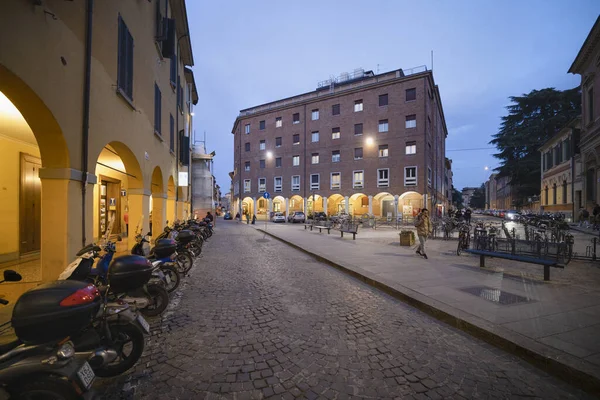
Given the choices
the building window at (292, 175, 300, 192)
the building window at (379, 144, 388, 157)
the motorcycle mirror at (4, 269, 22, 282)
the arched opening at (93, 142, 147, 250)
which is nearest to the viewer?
the motorcycle mirror at (4, 269, 22, 282)

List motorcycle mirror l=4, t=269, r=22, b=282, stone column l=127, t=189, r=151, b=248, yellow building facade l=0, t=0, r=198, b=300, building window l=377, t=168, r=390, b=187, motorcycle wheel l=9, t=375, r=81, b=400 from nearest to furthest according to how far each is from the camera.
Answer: motorcycle wheel l=9, t=375, r=81, b=400 < motorcycle mirror l=4, t=269, r=22, b=282 < yellow building facade l=0, t=0, r=198, b=300 < stone column l=127, t=189, r=151, b=248 < building window l=377, t=168, r=390, b=187

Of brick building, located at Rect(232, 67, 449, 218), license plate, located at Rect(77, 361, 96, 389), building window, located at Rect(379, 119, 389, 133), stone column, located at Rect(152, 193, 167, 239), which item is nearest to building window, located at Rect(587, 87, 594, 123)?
brick building, located at Rect(232, 67, 449, 218)

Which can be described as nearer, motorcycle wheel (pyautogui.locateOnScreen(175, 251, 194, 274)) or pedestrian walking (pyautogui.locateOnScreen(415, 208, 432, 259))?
motorcycle wheel (pyautogui.locateOnScreen(175, 251, 194, 274))

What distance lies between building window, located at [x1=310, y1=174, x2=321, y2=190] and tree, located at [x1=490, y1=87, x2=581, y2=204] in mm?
27574

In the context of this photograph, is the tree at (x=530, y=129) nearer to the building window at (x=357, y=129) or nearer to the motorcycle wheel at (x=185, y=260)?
the building window at (x=357, y=129)

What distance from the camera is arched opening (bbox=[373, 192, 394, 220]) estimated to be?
33.6 meters

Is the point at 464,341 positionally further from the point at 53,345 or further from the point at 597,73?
the point at 597,73

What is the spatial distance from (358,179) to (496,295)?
30.3 meters

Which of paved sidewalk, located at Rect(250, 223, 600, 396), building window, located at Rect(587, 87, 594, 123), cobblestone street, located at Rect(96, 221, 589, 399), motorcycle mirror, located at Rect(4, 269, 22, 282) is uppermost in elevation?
building window, located at Rect(587, 87, 594, 123)

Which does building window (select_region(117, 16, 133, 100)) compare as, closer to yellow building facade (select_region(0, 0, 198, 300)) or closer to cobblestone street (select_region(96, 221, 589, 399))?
yellow building facade (select_region(0, 0, 198, 300))

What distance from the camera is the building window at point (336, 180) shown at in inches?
1412

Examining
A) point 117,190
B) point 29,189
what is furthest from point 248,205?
point 29,189

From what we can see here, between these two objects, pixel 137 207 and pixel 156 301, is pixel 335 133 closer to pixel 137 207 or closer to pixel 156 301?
pixel 137 207

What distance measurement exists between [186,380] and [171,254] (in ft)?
11.2
